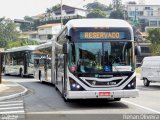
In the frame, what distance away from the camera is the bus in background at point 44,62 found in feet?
94.8

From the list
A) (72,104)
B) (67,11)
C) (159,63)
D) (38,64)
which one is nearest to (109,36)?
(72,104)

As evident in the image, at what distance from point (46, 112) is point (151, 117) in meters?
3.68

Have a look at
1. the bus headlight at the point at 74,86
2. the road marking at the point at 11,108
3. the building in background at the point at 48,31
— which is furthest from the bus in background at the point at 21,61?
the building in background at the point at 48,31

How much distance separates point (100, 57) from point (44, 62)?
15.1 meters

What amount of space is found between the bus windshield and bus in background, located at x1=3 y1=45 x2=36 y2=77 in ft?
76.3

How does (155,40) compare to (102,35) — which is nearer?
(102,35)

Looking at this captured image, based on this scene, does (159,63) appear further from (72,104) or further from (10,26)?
(10,26)

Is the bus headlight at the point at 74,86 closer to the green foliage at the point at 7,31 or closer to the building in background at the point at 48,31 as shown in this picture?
the building in background at the point at 48,31

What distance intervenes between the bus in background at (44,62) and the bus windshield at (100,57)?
12.0 m

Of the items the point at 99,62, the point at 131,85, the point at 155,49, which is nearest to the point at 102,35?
the point at 99,62

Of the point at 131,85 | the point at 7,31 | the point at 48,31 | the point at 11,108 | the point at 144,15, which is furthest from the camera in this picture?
the point at 144,15

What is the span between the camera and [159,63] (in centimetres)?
2794

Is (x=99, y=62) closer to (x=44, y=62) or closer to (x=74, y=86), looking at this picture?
(x=74, y=86)

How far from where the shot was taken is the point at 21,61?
42.6 meters
